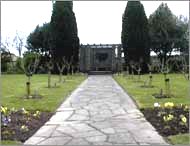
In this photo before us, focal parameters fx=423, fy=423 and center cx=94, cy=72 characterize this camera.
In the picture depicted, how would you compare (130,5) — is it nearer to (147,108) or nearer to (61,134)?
(147,108)

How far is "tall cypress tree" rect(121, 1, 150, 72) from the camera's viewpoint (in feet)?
109

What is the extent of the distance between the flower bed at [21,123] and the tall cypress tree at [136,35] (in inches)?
944

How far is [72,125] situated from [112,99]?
15.9ft

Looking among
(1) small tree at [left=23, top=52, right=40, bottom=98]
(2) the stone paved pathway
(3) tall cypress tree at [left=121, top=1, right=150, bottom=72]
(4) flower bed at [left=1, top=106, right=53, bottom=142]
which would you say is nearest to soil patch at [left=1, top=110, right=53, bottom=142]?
(4) flower bed at [left=1, top=106, right=53, bottom=142]

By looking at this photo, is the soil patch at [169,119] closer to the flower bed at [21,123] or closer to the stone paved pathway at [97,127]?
the stone paved pathway at [97,127]

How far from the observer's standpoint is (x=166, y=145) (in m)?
6.43

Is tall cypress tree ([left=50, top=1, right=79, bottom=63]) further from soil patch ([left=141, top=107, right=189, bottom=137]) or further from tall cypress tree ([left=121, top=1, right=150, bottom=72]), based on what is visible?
soil patch ([left=141, top=107, right=189, bottom=137])

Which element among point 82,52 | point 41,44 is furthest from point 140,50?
point 41,44

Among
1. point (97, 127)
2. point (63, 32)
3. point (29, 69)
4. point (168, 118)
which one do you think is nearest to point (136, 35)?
point (63, 32)

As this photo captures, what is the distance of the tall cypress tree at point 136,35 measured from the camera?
33.2 m

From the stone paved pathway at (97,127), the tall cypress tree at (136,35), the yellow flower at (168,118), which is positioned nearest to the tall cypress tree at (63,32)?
the tall cypress tree at (136,35)

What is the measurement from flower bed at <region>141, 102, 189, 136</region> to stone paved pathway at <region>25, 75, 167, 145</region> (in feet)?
0.54

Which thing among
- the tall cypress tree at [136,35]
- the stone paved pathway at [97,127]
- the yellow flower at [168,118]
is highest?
the tall cypress tree at [136,35]

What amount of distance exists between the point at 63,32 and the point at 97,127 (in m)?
25.5
